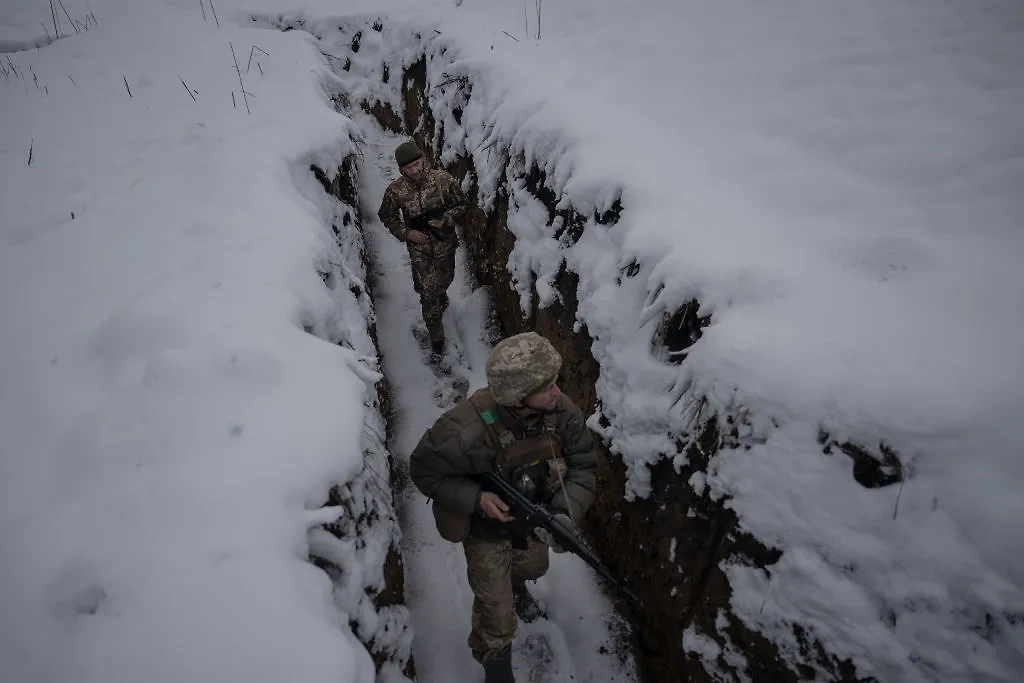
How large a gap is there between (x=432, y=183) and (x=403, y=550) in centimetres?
305

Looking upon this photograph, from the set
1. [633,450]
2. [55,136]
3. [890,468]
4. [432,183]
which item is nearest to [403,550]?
[633,450]

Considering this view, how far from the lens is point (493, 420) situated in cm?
206

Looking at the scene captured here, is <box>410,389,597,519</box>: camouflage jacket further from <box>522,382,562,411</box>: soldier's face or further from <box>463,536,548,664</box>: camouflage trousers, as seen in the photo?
<box>463,536,548,664</box>: camouflage trousers

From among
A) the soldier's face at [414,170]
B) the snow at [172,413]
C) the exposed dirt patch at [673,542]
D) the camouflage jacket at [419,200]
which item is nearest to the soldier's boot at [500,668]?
the exposed dirt patch at [673,542]

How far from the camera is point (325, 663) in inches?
52.2

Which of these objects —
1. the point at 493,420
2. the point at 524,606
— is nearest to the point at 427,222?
the point at 493,420

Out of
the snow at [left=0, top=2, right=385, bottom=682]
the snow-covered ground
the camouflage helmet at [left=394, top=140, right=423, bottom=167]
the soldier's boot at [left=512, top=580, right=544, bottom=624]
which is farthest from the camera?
the camouflage helmet at [left=394, top=140, right=423, bottom=167]

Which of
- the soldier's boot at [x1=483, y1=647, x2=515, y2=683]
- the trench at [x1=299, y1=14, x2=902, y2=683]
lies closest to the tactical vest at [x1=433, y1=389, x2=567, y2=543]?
the trench at [x1=299, y1=14, x2=902, y2=683]

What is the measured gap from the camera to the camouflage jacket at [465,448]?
204 centimetres

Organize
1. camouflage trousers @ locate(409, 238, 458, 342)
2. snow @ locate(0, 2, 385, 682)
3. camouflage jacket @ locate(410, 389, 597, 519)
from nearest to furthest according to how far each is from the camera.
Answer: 1. snow @ locate(0, 2, 385, 682)
2. camouflage jacket @ locate(410, 389, 597, 519)
3. camouflage trousers @ locate(409, 238, 458, 342)

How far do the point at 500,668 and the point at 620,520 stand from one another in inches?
40.4

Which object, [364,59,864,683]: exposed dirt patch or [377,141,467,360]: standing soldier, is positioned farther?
[377,141,467,360]: standing soldier

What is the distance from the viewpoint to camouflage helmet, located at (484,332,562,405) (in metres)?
1.89

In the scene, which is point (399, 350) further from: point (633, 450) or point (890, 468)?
point (890, 468)
